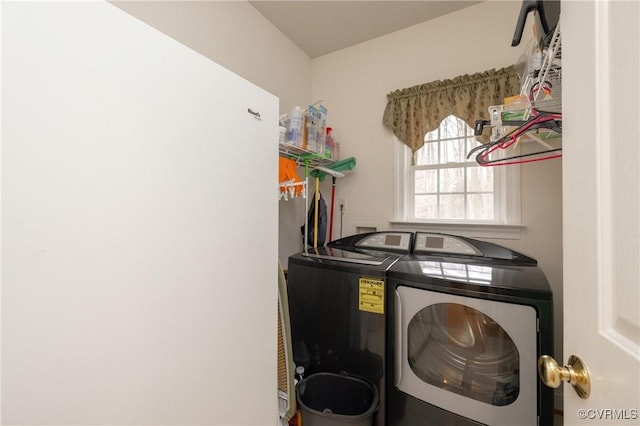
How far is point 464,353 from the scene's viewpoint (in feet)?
4.26

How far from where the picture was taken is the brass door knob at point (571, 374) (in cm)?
47

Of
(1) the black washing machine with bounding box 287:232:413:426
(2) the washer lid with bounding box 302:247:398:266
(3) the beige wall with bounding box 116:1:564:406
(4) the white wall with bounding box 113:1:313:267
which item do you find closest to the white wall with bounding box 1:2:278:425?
(4) the white wall with bounding box 113:1:313:267

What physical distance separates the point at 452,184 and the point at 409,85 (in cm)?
94

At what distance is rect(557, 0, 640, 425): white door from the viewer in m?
0.37

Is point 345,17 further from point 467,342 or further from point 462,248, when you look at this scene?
point 467,342

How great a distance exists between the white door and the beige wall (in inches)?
61.7

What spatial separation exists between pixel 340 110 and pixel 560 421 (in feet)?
9.22

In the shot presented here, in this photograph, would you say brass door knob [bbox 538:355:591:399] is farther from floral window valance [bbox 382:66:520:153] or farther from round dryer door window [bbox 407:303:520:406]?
floral window valance [bbox 382:66:520:153]

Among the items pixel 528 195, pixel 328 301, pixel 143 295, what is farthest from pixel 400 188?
pixel 143 295

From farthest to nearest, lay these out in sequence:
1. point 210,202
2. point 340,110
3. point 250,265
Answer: point 340,110
point 250,265
point 210,202

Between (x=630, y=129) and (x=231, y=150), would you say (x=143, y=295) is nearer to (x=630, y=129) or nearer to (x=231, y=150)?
→ (x=231, y=150)

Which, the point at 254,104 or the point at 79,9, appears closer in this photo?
the point at 79,9

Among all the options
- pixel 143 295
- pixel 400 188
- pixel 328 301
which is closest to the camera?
pixel 143 295

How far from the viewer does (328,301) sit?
5.15ft
